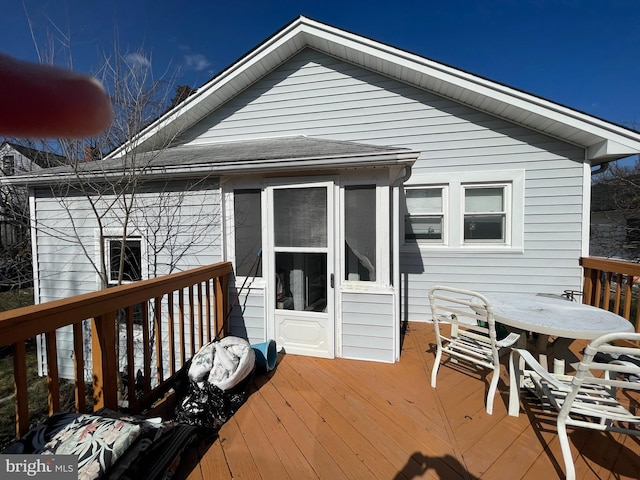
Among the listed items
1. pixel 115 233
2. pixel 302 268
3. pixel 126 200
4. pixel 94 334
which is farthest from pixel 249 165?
pixel 115 233

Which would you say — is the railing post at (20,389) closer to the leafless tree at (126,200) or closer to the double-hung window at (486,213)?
the leafless tree at (126,200)

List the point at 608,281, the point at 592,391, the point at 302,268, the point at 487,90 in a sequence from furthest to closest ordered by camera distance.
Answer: the point at 487,90 < the point at 608,281 < the point at 302,268 < the point at 592,391

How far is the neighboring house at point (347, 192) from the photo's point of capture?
3.58 meters

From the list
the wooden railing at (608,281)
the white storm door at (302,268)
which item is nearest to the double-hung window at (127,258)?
the white storm door at (302,268)

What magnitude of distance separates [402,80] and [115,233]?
5349 millimetres

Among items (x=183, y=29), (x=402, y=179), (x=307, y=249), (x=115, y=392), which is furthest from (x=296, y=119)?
(x=115, y=392)

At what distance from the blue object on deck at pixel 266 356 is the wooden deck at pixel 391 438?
0.14m

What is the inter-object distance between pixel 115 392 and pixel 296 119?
16.5 feet

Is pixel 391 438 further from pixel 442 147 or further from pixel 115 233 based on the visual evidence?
pixel 115 233

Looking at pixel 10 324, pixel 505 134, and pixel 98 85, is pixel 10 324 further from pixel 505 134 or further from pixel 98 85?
pixel 505 134

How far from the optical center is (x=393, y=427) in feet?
8.18

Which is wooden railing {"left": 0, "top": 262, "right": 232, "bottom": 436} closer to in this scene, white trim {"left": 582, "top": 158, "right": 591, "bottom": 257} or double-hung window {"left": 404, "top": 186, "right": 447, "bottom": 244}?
double-hung window {"left": 404, "top": 186, "right": 447, "bottom": 244}

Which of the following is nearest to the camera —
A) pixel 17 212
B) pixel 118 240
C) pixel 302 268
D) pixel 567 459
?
pixel 567 459

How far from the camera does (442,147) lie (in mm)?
5066
